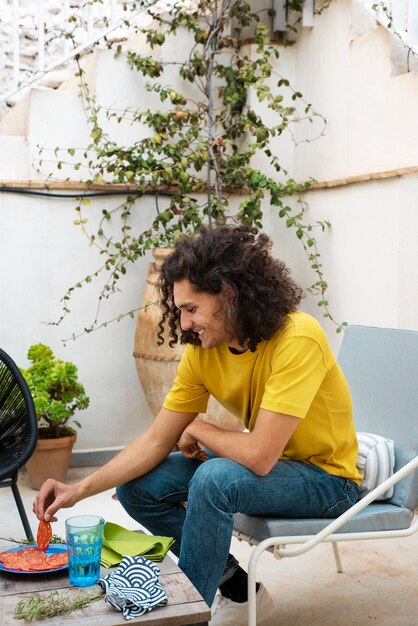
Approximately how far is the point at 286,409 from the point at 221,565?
40cm

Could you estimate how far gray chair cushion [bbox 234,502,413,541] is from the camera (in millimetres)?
2094

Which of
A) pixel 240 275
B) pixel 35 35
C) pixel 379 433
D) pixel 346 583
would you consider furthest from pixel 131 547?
pixel 35 35

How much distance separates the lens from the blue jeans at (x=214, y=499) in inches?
78.9

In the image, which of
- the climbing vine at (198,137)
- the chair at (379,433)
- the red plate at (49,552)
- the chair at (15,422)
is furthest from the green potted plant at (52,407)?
the red plate at (49,552)

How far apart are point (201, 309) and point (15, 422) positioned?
133 centimetres

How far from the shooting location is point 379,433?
2.49 metres

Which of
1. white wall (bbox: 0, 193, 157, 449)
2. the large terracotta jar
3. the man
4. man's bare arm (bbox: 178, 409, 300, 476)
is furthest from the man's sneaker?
white wall (bbox: 0, 193, 157, 449)

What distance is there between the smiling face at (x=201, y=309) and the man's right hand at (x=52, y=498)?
0.48 meters

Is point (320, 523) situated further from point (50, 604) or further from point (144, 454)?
point (50, 604)

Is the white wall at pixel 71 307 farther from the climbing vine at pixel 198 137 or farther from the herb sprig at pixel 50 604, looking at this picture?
the herb sprig at pixel 50 604

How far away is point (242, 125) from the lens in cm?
426

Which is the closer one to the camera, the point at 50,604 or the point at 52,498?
the point at 50,604

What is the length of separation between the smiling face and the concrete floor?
3.12ft

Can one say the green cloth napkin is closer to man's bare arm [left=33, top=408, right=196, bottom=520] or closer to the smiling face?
man's bare arm [left=33, top=408, right=196, bottom=520]
